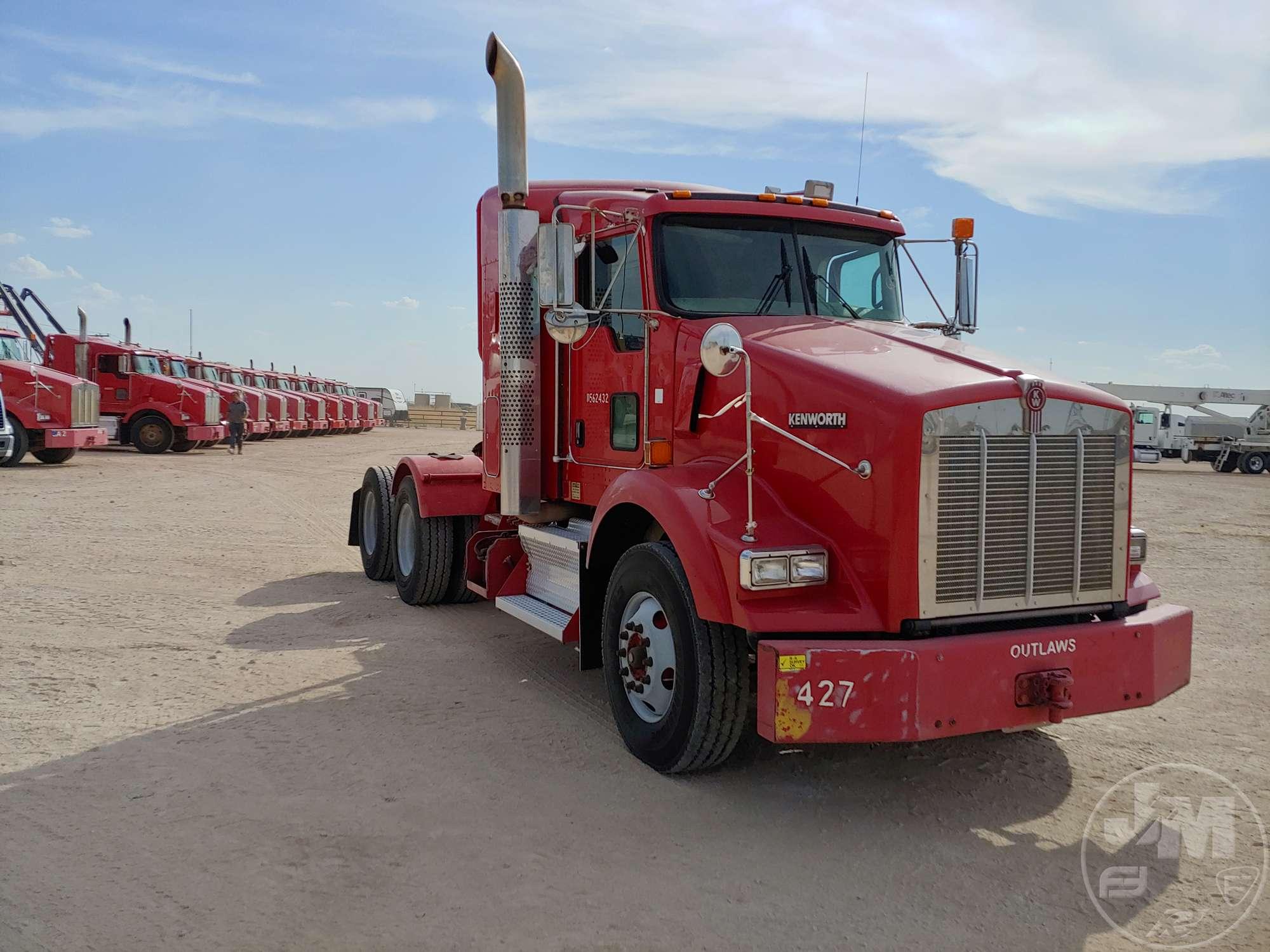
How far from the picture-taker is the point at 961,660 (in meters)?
3.99

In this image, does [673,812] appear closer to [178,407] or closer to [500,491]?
[500,491]

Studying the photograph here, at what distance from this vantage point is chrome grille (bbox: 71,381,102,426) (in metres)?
21.7

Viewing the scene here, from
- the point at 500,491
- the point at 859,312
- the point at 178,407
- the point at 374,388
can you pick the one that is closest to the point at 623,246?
the point at 859,312

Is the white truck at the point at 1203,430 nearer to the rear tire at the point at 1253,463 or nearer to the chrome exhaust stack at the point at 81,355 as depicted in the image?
the rear tire at the point at 1253,463

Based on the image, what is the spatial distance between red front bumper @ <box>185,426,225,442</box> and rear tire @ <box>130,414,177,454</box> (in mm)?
520

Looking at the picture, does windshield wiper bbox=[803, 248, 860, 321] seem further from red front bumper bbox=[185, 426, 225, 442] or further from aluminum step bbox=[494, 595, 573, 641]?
red front bumper bbox=[185, 426, 225, 442]

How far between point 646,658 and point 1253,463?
40.2m

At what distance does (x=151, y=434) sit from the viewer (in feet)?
89.8

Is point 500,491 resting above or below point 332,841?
above

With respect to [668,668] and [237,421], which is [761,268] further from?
[237,421]

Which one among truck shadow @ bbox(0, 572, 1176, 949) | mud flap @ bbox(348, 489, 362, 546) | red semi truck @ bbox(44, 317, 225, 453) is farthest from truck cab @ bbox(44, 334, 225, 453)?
truck shadow @ bbox(0, 572, 1176, 949)

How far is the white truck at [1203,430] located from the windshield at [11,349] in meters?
35.2

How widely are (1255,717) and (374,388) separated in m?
69.8

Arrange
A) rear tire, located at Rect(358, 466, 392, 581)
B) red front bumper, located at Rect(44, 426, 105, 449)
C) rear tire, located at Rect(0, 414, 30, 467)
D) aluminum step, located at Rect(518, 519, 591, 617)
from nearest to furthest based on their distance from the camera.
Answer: aluminum step, located at Rect(518, 519, 591, 617) → rear tire, located at Rect(358, 466, 392, 581) → rear tire, located at Rect(0, 414, 30, 467) → red front bumper, located at Rect(44, 426, 105, 449)
